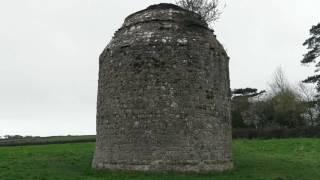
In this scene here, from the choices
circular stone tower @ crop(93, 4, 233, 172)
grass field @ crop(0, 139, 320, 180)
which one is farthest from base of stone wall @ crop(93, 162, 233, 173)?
grass field @ crop(0, 139, 320, 180)

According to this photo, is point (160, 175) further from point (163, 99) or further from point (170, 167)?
point (163, 99)

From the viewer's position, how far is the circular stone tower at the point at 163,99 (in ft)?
58.9

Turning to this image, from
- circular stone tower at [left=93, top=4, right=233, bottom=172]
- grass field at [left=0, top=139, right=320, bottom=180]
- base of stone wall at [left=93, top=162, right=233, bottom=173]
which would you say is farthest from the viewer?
circular stone tower at [left=93, top=4, right=233, bottom=172]

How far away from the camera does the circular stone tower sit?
1795 cm

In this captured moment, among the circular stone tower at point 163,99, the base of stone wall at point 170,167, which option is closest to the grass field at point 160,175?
the base of stone wall at point 170,167

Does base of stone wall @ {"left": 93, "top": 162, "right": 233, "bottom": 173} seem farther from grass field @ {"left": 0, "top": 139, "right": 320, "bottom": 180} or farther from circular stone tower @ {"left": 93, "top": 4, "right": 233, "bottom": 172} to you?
grass field @ {"left": 0, "top": 139, "right": 320, "bottom": 180}

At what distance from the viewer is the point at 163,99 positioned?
1812 centimetres

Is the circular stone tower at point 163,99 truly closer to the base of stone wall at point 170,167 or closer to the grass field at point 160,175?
the base of stone wall at point 170,167

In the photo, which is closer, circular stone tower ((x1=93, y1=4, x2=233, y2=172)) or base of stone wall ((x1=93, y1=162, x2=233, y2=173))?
base of stone wall ((x1=93, y1=162, x2=233, y2=173))

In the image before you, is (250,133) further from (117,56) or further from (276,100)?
(117,56)

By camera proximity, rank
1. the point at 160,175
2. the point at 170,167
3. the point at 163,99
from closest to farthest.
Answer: the point at 160,175
the point at 170,167
the point at 163,99

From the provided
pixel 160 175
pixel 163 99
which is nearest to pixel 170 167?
pixel 160 175

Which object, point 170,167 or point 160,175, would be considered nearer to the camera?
point 160,175

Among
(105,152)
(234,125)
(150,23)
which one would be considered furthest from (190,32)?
(234,125)
